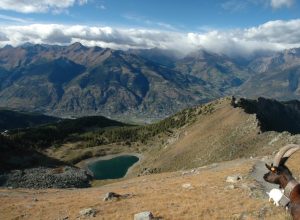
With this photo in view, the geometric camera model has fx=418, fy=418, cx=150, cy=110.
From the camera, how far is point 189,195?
4191cm

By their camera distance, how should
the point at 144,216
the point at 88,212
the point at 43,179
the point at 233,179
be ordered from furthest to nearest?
1. the point at 43,179
2. the point at 233,179
3. the point at 88,212
4. the point at 144,216

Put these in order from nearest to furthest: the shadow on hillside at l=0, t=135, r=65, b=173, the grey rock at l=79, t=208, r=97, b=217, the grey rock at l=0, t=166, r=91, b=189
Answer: the grey rock at l=79, t=208, r=97, b=217, the grey rock at l=0, t=166, r=91, b=189, the shadow on hillside at l=0, t=135, r=65, b=173

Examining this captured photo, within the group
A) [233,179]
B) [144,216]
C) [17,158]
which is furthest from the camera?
[17,158]

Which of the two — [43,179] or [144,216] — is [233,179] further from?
[43,179]

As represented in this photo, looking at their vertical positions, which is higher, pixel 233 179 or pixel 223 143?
pixel 233 179

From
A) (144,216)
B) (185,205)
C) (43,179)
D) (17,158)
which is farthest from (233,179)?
(17,158)

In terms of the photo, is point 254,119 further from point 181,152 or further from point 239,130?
point 181,152

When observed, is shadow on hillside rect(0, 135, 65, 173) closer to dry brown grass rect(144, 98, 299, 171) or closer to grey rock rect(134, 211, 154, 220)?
dry brown grass rect(144, 98, 299, 171)

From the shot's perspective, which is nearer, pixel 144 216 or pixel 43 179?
pixel 144 216

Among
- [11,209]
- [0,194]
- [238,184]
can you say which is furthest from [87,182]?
[238,184]

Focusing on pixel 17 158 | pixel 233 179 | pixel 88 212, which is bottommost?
pixel 17 158

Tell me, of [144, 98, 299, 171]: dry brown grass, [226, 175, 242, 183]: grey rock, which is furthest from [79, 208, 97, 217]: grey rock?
[144, 98, 299, 171]: dry brown grass

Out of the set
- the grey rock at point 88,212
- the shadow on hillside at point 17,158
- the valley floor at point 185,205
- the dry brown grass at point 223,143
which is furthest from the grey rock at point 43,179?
the grey rock at point 88,212

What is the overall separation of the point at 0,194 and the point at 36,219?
29012 mm
